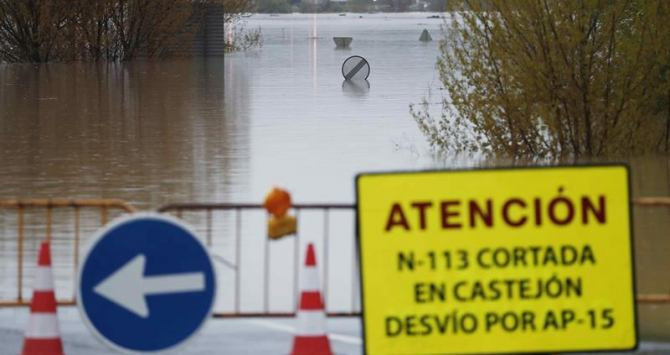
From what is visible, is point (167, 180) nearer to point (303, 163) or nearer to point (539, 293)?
point (303, 163)

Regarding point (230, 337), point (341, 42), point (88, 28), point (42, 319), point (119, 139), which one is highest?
point (341, 42)

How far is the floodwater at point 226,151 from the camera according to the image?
1357 centimetres

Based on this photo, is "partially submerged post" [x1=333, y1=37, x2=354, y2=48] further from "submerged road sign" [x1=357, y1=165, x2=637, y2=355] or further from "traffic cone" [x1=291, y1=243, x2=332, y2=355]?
"submerged road sign" [x1=357, y1=165, x2=637, y2=355]

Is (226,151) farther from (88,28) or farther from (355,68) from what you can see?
(88,28)

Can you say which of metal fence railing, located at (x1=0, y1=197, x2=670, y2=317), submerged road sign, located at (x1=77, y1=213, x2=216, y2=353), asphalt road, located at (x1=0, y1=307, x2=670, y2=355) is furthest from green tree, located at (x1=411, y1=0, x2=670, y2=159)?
submerged road sign, located at (x1=77, y1=213, x2=216, y2=353)

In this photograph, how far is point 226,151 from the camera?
22.5 metres

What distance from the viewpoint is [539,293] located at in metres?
8.00

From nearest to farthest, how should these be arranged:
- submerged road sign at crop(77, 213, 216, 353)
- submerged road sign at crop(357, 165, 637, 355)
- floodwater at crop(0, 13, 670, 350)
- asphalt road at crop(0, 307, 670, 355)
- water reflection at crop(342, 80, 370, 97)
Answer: submerged road sign at crop(357, 165, 637, 355) < submerged road sign at crop(77, 213, 216, 353) < asphalt road at crop(0, 307, 670, 355) < floodwater at crop(0, 13, 670, 350) < water reflection at crop(342, 80, 370, 97)

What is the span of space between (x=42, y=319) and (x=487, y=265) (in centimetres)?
227

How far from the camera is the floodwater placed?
1357cm

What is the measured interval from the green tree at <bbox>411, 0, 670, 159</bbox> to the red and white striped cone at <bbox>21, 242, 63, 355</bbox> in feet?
39.7

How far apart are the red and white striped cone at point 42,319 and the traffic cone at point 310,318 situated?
1277 mm

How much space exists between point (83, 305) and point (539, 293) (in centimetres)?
209

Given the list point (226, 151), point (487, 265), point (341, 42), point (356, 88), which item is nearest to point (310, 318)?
point (487, 265)
